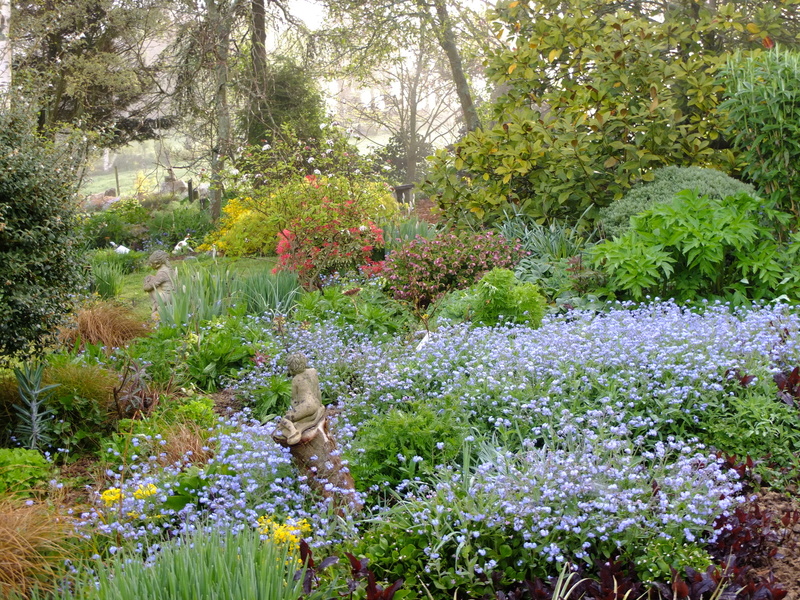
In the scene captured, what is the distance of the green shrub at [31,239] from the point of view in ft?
15.4

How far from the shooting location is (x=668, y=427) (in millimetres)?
4344

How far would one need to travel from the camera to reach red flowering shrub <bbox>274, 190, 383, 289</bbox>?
351 inches

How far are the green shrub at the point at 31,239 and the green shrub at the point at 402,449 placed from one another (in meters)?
2.46

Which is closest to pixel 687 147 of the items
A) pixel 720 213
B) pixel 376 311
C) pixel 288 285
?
pixel 720 213

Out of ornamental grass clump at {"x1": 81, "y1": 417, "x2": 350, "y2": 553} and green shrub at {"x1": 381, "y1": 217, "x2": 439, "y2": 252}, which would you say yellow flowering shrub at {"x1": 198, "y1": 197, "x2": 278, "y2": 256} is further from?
ornamental grass clump at {"x1": 81, "y1": 417, "x2": 350, "y2": 553}

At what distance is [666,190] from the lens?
25.4ft

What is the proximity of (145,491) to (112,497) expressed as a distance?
6.2 inches

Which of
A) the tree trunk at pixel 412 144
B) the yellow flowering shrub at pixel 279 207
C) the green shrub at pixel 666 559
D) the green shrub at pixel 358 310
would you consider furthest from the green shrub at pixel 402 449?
the tree trunk at pixel 412 144

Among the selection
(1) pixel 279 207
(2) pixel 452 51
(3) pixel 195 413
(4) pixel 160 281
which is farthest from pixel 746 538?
(2) pixel 452 51

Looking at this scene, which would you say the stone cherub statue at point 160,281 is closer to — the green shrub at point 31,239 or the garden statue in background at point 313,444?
the green shrub at point 31,239

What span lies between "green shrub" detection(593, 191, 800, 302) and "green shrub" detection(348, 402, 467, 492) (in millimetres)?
3033

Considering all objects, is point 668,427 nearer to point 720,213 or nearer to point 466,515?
point 466,515

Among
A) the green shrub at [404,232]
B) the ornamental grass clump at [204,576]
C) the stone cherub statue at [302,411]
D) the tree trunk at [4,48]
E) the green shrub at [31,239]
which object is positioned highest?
the tree trunk at [4,48]

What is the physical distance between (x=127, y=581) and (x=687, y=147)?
7.82 m
